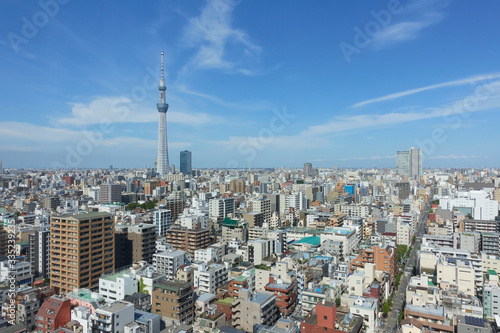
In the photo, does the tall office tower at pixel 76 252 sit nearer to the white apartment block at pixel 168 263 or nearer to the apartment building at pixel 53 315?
the white apartment block at pixel 168 263

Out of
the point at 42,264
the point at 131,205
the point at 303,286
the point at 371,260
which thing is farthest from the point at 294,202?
the point at 42,264

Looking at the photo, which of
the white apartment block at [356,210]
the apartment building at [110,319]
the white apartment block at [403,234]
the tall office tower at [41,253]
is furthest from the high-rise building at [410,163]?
the apartment building at [110,319]

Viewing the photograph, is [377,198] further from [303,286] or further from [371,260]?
[303,286]

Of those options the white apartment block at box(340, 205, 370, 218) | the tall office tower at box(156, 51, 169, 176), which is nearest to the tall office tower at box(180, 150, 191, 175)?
the tall office tower at box(156, 51, 169, 176)

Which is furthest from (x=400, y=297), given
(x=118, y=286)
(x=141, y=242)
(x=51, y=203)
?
(x=51, y=203)

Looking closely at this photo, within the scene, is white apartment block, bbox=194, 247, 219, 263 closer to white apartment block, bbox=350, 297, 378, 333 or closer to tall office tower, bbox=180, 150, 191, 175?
white apartment block, bbox=350, 297, 378, 333

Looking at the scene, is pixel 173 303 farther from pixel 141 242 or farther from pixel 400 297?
pixel 400 297
